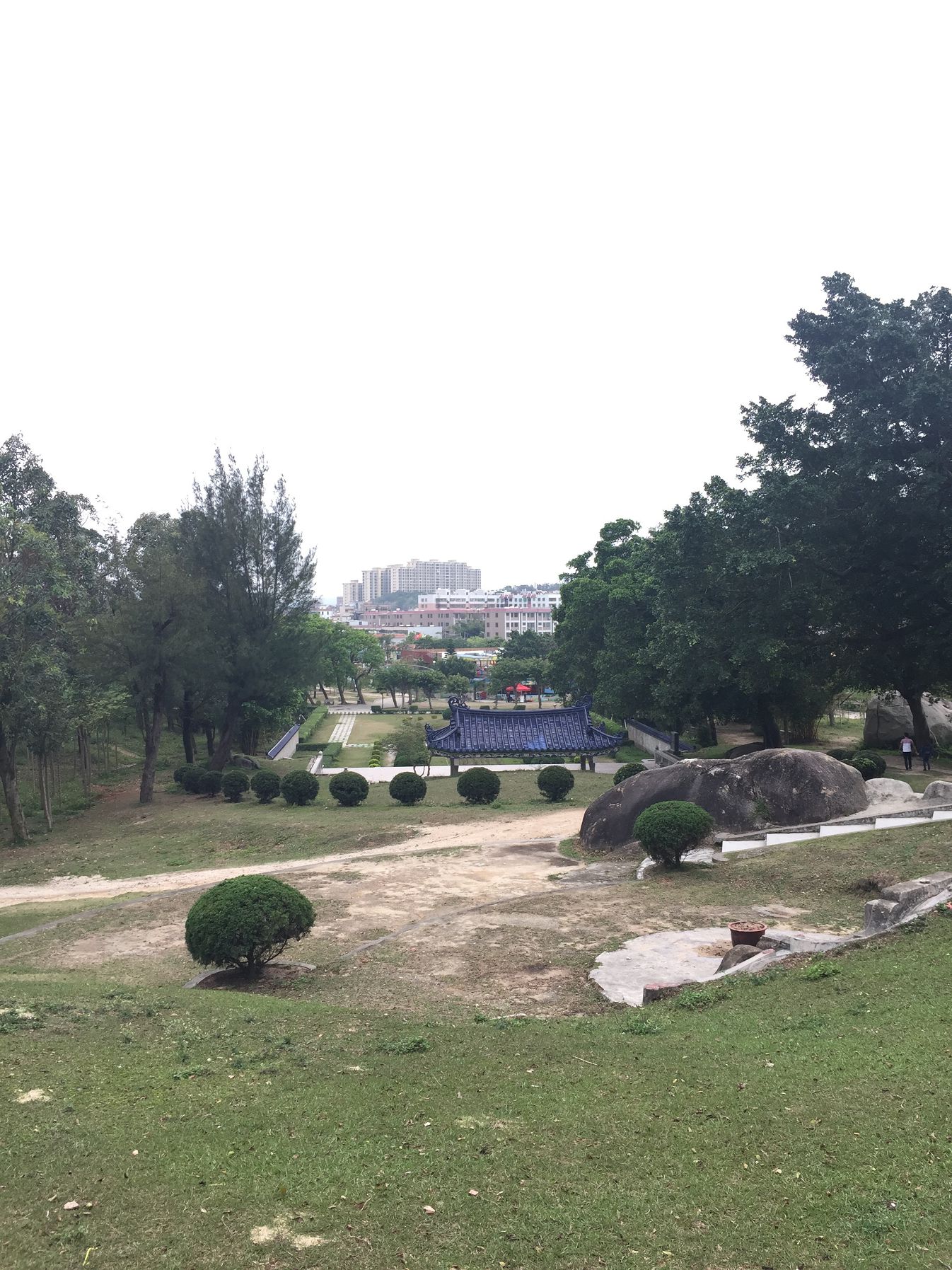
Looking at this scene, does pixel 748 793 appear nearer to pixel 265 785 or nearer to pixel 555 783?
pixel 555 783

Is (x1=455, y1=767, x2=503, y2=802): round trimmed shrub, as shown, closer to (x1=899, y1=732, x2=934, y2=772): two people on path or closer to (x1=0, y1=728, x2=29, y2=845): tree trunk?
(x1=899, y1=732, x2=934, y2=772): two people on path

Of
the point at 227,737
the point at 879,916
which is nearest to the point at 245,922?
the point at 879,916

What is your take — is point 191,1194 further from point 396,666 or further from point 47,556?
point 396,666

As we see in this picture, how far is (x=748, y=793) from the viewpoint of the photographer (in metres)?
19.5

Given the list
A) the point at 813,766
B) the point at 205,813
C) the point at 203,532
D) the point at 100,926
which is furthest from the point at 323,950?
the point at 203,532

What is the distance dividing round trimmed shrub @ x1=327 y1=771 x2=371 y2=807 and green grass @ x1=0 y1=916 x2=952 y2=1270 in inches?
749

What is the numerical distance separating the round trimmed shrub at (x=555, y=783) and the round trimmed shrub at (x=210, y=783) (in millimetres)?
12827

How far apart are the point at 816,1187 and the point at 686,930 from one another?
8.10 meters

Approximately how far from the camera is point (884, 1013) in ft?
26.7

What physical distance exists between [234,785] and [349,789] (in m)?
5.31

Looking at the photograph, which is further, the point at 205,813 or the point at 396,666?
the point at 396,666

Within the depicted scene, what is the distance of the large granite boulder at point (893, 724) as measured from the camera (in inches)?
1296

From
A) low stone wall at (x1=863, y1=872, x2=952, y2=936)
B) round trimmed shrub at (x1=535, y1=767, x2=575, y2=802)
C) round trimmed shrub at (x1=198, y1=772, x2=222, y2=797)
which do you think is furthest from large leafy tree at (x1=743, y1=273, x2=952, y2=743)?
round trimmed shrub at (x1=198, y1=772, x2=222, y2=797)

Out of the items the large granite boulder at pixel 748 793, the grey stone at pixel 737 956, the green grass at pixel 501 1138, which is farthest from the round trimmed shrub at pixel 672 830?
the green grass at pixel 501 1138
